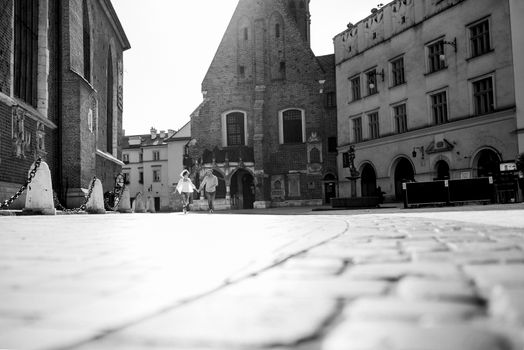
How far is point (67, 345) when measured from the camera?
3.87 ft

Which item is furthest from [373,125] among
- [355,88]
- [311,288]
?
[311,288]

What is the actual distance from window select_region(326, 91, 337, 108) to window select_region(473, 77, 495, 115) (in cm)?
1455

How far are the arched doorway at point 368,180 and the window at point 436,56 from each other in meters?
7.73

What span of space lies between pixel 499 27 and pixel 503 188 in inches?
341

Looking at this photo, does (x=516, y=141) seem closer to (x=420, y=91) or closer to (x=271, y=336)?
(x=420, y=91)

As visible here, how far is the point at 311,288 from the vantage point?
1866mm

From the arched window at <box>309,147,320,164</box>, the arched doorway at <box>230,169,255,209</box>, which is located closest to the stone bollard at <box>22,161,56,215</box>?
the arched doorway at <box>230,169,255,209</box>

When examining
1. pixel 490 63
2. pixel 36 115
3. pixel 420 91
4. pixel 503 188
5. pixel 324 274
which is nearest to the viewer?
pixel 324 274

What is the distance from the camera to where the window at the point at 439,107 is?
87.3ft

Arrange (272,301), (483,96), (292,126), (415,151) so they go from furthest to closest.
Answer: (292,126) < (415,151) < (483,96) < (272,301)

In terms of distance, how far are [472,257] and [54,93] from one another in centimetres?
2103

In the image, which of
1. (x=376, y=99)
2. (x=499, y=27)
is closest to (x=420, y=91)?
(x=376, y=99)

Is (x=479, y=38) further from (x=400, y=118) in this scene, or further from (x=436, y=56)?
(x=400, y=118)

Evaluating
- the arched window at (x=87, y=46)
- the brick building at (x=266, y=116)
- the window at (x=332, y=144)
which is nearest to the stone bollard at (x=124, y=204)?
the arched window at (x=87, y=46)
